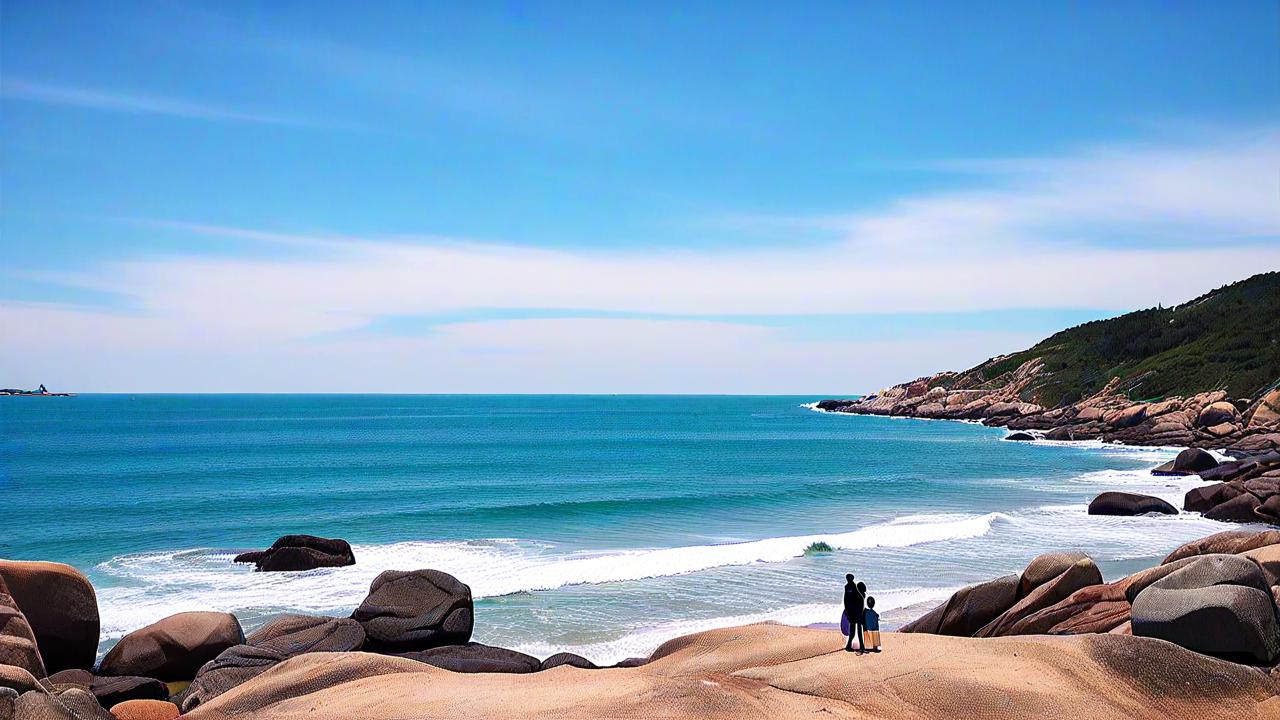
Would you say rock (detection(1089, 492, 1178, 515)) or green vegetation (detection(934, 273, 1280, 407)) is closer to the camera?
rock (detection(1089, 492, 1178, 515))

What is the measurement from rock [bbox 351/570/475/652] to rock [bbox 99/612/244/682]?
8.77 ft

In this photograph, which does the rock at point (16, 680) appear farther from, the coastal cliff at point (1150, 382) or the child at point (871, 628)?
the coastal cliff at point (1150, 382)

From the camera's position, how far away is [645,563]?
2950cm

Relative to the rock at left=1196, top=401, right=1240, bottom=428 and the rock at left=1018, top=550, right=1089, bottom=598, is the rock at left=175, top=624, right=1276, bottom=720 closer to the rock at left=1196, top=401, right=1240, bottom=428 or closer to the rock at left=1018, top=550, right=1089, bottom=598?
the rock at left=1018, top=550, right=1089, bottom=598

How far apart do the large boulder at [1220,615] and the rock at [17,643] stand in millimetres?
17411

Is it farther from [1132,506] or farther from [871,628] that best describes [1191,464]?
[871,628]

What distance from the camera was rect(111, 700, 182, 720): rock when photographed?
14.4 meters

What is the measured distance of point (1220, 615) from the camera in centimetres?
1254

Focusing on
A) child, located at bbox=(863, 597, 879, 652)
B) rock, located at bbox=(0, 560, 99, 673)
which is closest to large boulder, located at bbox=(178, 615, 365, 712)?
rock, located at bbox=(0, 560, 99, 673)

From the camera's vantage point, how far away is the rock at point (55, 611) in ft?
58.3

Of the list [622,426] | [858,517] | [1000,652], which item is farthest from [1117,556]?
[622,426]

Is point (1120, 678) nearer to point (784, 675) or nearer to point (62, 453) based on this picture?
point (784, 675)

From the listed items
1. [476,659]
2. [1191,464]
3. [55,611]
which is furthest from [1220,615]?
[1191,464]

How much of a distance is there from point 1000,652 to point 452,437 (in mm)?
97576
